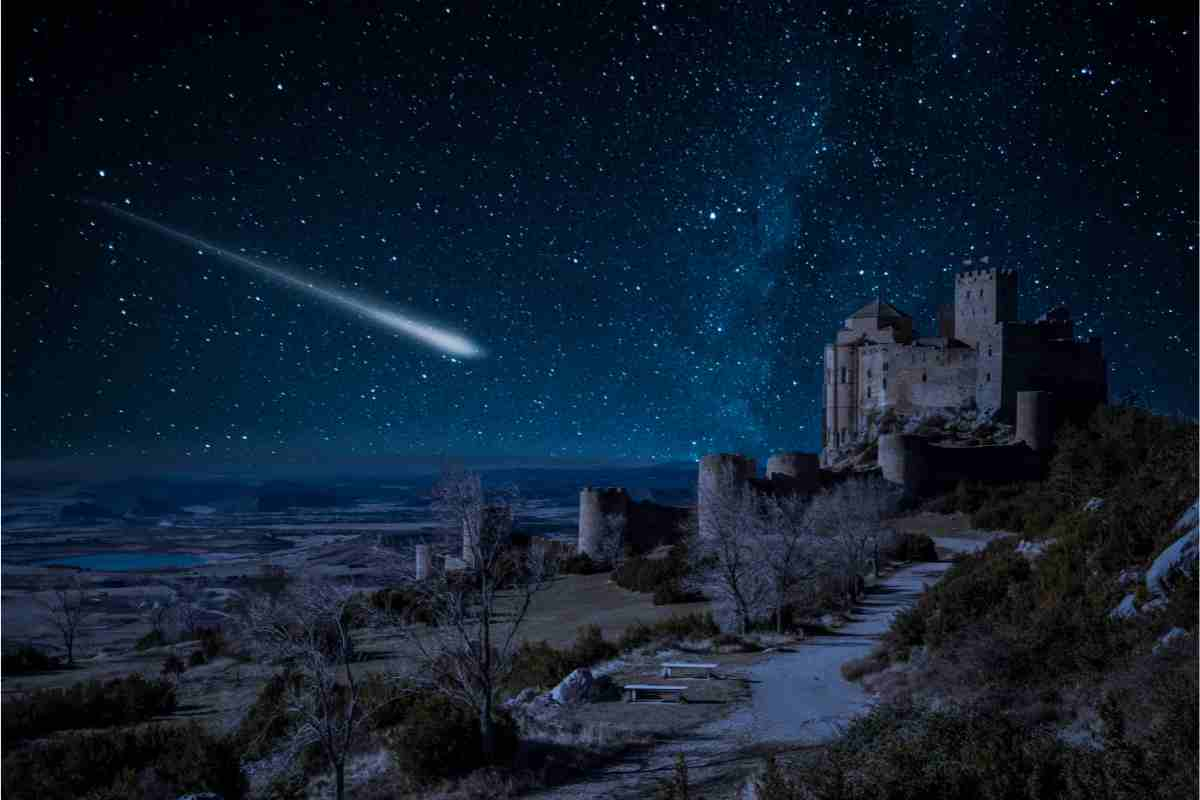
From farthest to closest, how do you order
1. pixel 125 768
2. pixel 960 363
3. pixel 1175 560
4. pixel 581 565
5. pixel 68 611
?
pixel 960 363 → pixel 581 565 → pixel 68 611 → pixel 125 768 → pixel 1175 560

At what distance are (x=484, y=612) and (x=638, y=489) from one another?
28629 millimetres

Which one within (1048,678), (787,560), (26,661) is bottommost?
(26,661)

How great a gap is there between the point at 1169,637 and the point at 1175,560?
184 cm

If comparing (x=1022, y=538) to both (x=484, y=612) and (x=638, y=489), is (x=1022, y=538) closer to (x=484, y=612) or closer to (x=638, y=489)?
(x=484, y=612)

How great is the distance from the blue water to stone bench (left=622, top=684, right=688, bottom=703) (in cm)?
862

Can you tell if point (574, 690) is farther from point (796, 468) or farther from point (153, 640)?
point (796, 468)

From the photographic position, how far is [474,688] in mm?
11492

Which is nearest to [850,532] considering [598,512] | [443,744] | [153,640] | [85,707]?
[443,744]

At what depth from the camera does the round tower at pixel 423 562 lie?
1215cm

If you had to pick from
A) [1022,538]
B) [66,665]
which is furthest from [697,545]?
[66,665]

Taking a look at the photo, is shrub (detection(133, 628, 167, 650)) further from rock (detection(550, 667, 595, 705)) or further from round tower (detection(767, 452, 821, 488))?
round tower (detection(767, 452, 821, 488))

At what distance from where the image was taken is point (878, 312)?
2196 inches

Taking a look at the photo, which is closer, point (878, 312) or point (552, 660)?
point (552, 660)

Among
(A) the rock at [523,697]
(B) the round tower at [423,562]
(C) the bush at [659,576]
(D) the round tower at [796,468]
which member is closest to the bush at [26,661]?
(A) the rock at [523,697]
